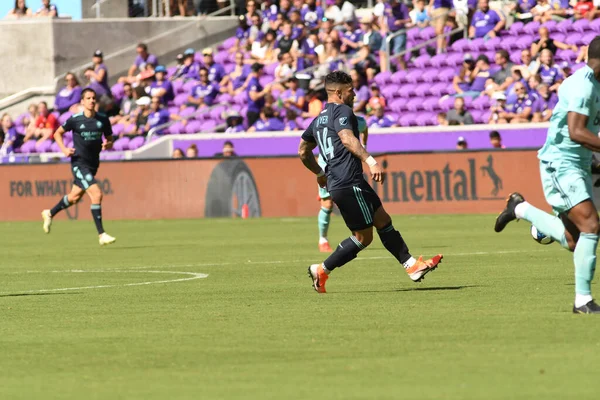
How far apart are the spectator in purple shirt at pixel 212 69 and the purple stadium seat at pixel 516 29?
905 centimetres

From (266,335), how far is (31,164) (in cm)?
2471

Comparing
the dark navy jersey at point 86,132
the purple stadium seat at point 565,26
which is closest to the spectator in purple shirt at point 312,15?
the purple stadium seat at point 565,26

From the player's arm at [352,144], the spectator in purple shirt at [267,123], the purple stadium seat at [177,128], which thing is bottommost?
the purple stadium seat at [177,128]

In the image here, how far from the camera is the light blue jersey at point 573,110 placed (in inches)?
392

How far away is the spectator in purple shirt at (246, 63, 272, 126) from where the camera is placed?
35.1 m

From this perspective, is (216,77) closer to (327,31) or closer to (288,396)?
(327,31)

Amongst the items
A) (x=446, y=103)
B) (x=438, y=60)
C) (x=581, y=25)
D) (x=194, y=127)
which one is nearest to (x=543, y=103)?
(x=581, y=25)

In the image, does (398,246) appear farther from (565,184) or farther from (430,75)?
(430,75)

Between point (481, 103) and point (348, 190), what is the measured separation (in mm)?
19426

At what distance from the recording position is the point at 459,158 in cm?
2895

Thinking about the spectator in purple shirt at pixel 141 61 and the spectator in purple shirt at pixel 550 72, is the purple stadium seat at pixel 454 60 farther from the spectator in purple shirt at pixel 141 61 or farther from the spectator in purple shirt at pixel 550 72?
the spectator in purple shirt at pixel 141 61

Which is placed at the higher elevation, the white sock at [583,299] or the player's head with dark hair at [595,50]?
the player's head with dark hair at [595,50]

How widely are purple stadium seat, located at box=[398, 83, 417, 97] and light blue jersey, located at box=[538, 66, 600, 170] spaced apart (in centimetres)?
2369

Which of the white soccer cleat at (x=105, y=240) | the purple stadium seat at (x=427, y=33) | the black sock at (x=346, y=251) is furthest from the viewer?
the purple stadium seat at (x=427, y=33)
